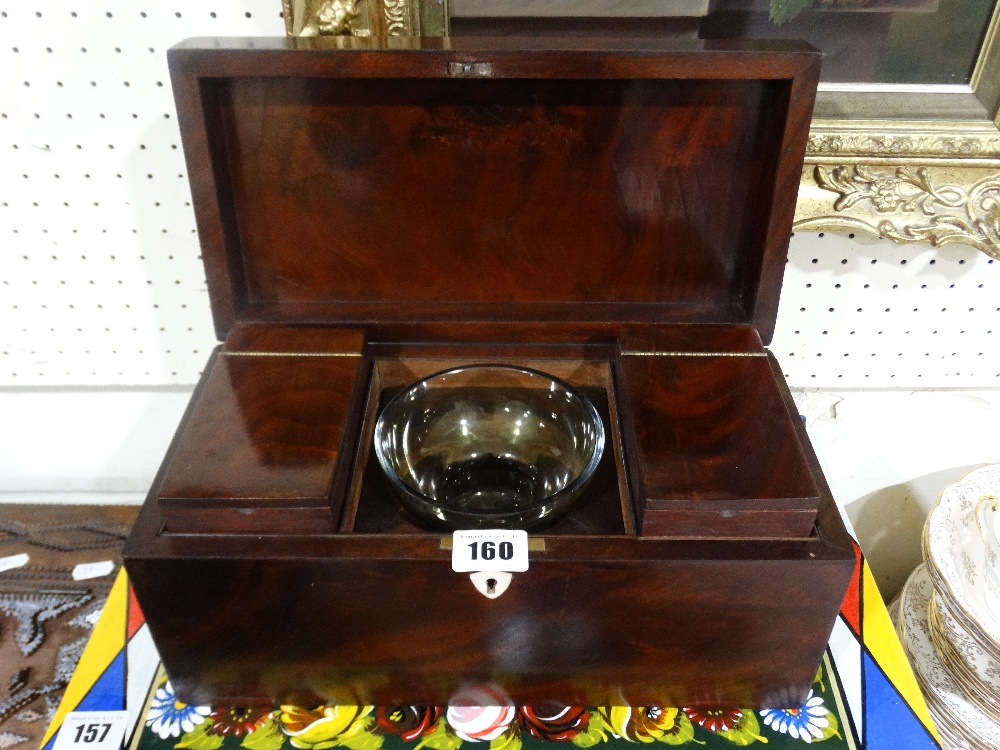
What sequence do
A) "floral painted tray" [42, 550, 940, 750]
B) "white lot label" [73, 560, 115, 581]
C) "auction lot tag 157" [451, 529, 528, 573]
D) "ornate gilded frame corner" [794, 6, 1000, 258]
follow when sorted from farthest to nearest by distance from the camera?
"white lot label" [73, 560, 115, 581]
"ornate gilded frame corner" [794, 6, 1000, 258]
"floral painted tray" [42, 550, 940, 750]
"auction lot tag 157" [451, 529, 528, 573]

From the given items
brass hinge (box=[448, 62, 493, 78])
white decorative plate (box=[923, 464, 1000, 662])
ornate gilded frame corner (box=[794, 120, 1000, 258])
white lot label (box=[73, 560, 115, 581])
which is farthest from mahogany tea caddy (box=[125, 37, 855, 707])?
white lot label (box=[73, 560, 115, 581])

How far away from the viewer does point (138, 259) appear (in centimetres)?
92

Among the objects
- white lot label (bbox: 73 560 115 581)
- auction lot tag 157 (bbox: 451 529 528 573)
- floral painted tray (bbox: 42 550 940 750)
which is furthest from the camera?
white lot label (bbox: 73 560 115 581)

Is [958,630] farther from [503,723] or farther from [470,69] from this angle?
[470,69]

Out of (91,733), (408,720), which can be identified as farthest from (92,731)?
(408,720)

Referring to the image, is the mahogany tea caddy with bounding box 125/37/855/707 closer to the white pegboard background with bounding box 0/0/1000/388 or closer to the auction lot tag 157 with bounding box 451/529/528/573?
the auction lot tag 157 with bounding box 451/529/528/573

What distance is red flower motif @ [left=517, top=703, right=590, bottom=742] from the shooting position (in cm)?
65

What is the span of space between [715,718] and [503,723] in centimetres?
18

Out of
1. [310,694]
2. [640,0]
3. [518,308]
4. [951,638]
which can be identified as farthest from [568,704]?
[640,0]

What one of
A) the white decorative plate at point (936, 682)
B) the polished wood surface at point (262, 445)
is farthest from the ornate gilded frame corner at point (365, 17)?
the white decorative plate at point (936, 682)

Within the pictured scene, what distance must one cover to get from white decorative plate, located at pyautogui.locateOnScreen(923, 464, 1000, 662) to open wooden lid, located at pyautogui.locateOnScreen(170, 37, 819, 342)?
373mm

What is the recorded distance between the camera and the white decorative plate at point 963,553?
0.83m

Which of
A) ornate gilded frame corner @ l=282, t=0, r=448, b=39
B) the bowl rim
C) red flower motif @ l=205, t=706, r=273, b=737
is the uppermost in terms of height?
ornate gilded frame corner @ l=282, t=0, r=448, b=39

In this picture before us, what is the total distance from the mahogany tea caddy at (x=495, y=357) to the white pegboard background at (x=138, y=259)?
19cm
